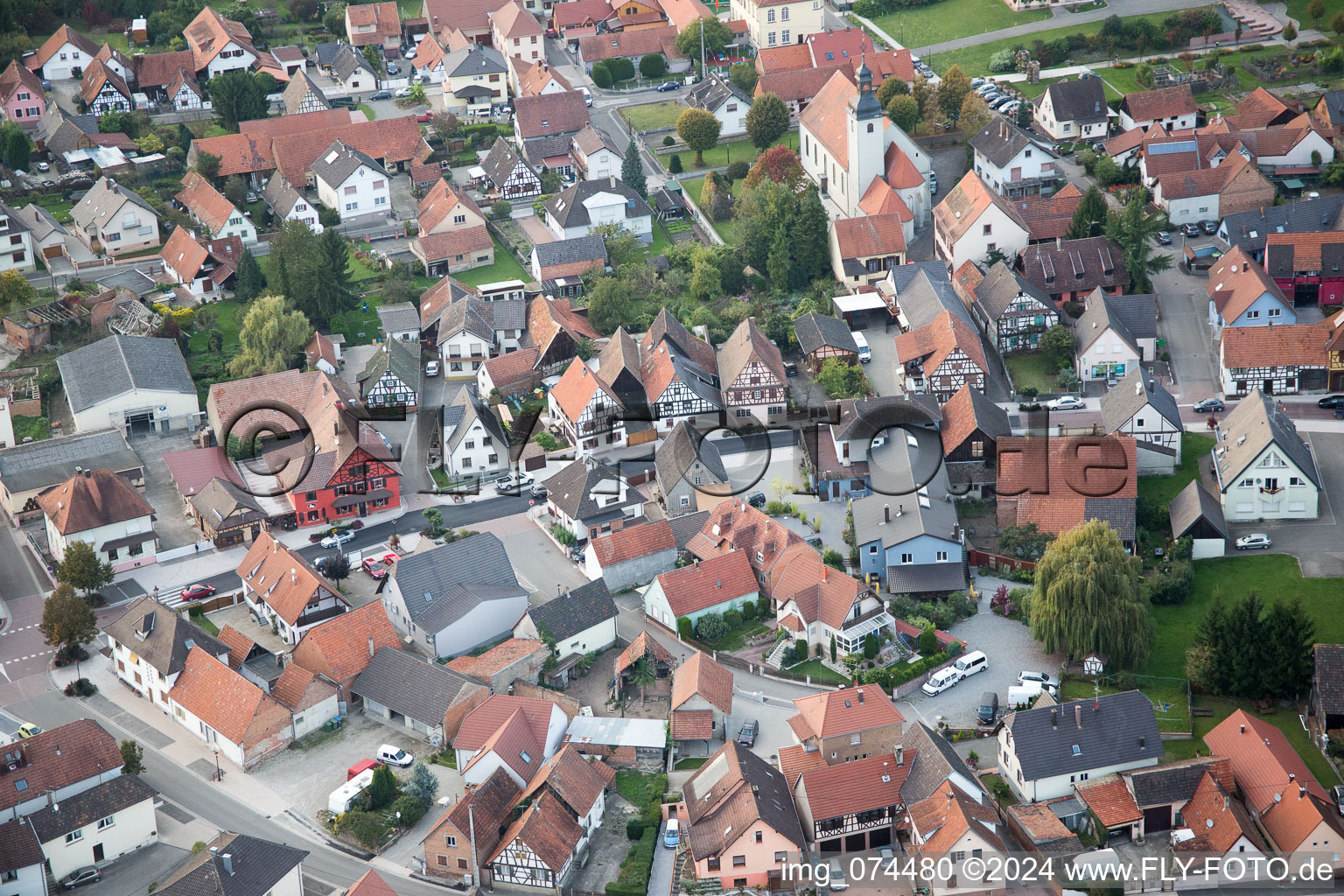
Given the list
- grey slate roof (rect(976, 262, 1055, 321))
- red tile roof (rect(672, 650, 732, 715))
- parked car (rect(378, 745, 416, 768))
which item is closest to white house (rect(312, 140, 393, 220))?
grey slate roof (rect(976, 262, 1055, 321))

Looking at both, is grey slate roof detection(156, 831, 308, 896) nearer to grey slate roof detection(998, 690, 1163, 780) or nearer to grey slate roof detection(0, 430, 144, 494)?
grey slate roof detection(998, 690, 1163, 780)

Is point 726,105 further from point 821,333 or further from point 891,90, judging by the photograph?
point 821,333

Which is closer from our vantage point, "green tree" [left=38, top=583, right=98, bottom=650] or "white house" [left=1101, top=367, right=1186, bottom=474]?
"green tree" [left=38, top=583, right=98, bottom=650]

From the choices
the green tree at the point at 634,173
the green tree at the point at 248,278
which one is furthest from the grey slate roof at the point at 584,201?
the green tree at the point at 248,278

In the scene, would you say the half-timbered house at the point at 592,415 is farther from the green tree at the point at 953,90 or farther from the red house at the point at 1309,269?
the green tree at the point at 953,90

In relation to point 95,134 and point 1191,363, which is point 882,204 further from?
point 95,134

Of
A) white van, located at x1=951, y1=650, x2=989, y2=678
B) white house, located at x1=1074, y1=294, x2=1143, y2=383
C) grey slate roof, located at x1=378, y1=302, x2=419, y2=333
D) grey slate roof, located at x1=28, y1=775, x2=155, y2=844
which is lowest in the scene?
white van, located at x1=951, y1=650, x2=989, y2=678

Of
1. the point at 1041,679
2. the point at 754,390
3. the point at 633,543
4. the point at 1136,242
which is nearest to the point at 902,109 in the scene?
the point at 1136,242
